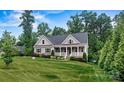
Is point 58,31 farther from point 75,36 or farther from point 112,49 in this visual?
point 112,49

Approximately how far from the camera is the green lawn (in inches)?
266

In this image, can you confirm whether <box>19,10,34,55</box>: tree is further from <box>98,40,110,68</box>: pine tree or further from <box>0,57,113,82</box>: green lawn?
<box>98,40,110,68</box>: pine tree

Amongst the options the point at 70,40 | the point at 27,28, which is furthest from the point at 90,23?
the point at 27,28

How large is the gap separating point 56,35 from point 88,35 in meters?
0.42

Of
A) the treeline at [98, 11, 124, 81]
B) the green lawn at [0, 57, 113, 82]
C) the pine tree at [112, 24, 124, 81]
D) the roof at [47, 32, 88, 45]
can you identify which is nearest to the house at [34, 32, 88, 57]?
the roof at [47, 32, 88, 45]

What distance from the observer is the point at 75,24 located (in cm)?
684

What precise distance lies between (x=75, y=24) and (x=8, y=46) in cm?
93

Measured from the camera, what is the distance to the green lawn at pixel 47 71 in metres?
6.75

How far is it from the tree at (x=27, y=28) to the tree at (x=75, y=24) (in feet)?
1.64

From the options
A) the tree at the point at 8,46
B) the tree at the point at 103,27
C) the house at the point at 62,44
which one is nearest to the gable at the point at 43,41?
the house at the point at 62,44

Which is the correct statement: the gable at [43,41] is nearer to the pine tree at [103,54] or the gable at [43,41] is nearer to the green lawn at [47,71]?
the green lawn at [47,71]
